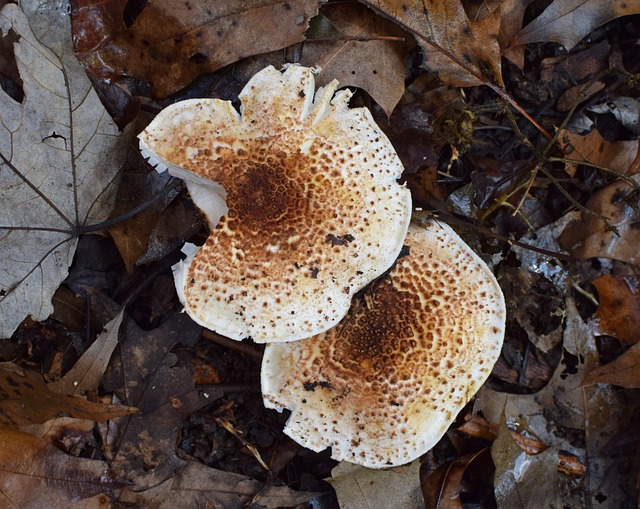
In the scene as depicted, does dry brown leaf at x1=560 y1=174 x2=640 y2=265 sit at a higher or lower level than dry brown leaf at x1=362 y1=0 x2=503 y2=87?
lower

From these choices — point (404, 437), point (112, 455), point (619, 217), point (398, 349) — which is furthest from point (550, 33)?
point (112, 455)

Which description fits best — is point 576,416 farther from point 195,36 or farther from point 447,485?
point 195,36

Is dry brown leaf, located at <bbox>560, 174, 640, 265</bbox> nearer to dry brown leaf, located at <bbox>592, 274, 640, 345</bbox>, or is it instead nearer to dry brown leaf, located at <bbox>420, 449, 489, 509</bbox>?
dry brown leaf, located at <bbox>592, 274, 640, 345</bbox>

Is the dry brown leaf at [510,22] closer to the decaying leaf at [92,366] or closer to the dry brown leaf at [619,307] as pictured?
the dry brown leaf at [619,307]

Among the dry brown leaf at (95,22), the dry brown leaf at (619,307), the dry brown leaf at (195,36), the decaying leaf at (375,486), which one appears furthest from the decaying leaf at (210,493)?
the dry brown leaf at (95,22)

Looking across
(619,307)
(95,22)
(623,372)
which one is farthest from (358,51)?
(623,372)

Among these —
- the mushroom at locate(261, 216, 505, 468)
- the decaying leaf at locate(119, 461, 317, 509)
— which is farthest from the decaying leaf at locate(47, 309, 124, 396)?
the mushroom at locate(261, 216, 505, 468)

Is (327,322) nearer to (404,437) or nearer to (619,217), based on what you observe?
(404,437)
